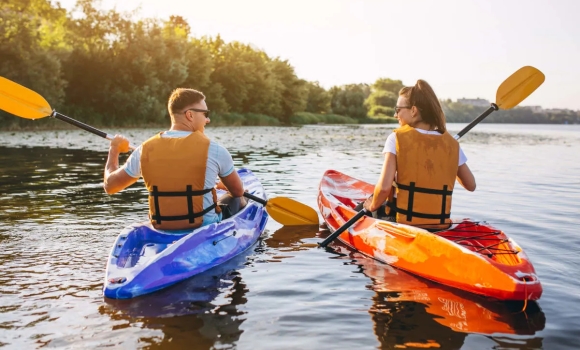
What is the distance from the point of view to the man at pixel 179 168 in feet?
15.0

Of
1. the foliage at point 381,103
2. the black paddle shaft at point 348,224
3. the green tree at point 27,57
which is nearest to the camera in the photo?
the black paddle shaft at point 348,224

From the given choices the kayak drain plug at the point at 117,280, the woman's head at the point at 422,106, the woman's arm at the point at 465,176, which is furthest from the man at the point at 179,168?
the woman's arm at the point at 465,176

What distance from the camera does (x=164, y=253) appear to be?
170 inches

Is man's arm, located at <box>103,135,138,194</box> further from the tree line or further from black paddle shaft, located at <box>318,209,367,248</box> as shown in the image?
the tree line

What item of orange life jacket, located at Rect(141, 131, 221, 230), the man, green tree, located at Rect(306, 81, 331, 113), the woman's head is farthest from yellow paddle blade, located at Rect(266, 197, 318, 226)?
green tree, located at Rect(306, 81, 331, 113)

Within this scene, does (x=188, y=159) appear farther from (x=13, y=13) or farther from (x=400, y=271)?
(x=13, y=13)

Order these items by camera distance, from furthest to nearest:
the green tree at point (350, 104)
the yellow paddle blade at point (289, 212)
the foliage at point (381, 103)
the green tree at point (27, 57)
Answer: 1. the foliage at point (381, 103)
2. the green tree at point (350, 104)
3. the green tree at point (27, 57)
4. the yellow paddle blade at point (289, 212)

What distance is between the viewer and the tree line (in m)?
28.5

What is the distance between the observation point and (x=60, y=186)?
9.63 m

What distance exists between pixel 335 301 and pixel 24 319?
211cm

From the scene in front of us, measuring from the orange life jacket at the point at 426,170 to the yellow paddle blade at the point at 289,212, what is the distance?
85.1 inches

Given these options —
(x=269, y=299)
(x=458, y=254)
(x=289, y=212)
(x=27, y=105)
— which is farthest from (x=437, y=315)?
(x=27, y=105)

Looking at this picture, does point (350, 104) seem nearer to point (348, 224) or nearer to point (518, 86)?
point (518, 86)

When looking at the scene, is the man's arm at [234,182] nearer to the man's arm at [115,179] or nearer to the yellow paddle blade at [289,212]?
the man's arm at [115,179]
